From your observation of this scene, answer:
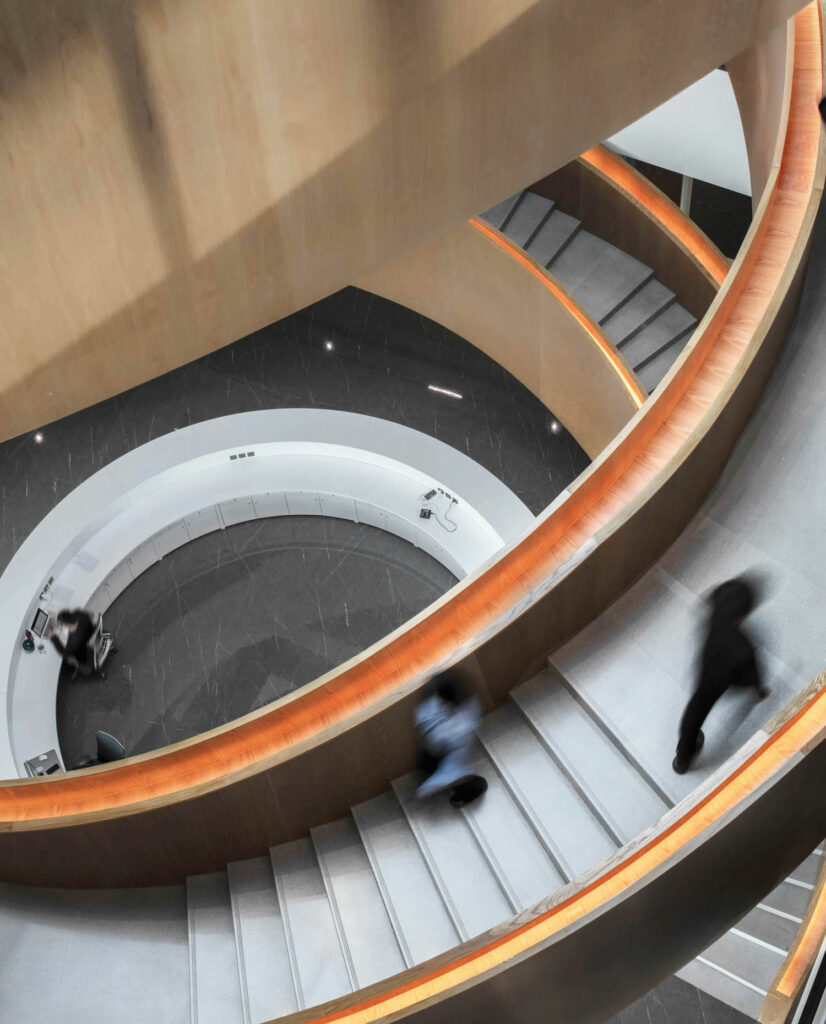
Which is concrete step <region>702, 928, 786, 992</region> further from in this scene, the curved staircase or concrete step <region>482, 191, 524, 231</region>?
concrete step <region>482, 191, 524, 231</region>

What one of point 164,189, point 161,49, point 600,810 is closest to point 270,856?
point 600,810

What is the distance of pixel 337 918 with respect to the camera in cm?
535

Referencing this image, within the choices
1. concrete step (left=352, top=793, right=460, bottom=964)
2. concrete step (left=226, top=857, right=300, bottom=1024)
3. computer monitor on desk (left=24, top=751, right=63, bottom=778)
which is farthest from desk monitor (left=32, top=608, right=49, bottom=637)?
concrete step (left=352, top=793, right=460, bottom=964)

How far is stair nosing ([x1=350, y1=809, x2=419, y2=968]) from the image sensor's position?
5055 mm

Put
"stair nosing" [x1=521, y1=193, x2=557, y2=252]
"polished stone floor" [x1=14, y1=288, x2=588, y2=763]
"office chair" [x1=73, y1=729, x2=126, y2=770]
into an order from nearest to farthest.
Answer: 1. "office chair" [x1=73, y1=729, x2=126, y2=770]
2. "polished stone floor" [x1=14, y1=288, x2=588, y2=763]
3. "stair nosing" [x1=521, y1=193, x2=557, y2=252]

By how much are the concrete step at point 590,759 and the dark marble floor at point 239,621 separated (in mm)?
4376

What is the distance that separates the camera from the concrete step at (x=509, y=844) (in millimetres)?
4863

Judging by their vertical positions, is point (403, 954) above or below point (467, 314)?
below

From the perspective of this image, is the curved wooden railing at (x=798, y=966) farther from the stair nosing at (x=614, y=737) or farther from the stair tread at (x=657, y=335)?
the stair tread at (x=657, y=335)

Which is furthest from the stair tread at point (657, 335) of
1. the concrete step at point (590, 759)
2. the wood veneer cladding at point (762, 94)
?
the concrete step at point (590, 759)

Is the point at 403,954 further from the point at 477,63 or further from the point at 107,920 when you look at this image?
the point at 477,63

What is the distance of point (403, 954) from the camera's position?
507 cm

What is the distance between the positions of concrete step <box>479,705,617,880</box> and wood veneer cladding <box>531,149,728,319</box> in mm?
6174

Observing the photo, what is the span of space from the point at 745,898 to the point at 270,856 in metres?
2.90
